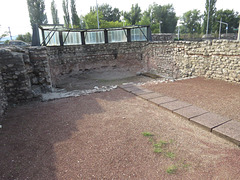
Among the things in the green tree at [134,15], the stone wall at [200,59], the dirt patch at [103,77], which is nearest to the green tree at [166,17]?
the green tree at [134,15]

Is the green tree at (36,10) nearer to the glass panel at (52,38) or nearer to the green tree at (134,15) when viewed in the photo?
the green tree at (134,15)

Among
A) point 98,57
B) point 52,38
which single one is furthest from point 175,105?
point 52,38

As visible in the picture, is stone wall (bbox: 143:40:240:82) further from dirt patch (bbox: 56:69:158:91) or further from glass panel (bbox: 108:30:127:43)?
glass panel (bbox: 108:30:127:43)

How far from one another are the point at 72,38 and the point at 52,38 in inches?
70.6

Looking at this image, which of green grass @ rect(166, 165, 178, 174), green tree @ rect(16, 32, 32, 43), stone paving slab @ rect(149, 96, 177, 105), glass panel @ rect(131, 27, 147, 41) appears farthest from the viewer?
green tree @ rect(16, 32, 32, 43)

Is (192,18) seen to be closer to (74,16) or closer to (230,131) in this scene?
(74,16)

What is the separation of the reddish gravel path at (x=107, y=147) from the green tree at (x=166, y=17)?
45978 millimetres

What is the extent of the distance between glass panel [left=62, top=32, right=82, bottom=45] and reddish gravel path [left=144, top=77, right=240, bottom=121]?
8.97 metres

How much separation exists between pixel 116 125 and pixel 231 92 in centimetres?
430

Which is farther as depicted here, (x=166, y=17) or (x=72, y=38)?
(x=166, y=17)

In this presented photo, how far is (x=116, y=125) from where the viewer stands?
3.79 metres

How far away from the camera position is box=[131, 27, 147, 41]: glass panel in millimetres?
14811

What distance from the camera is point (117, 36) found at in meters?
14.7

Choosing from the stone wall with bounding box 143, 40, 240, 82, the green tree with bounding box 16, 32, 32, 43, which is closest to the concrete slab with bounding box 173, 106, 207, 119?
the stone wall with bounding box 143, 40, 240, 82
